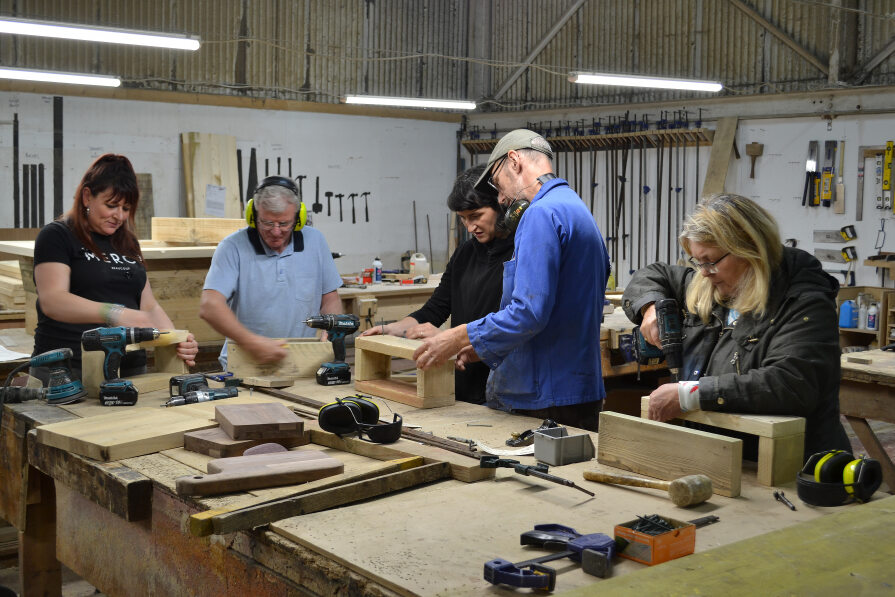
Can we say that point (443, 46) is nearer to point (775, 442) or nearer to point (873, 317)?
point (873, 317)

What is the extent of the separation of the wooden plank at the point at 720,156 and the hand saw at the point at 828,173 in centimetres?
96

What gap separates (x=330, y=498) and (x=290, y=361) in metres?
1.55

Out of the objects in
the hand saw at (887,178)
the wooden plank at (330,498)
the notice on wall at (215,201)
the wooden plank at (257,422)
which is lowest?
the wooden plank at (330,498)

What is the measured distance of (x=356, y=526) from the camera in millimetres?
1852

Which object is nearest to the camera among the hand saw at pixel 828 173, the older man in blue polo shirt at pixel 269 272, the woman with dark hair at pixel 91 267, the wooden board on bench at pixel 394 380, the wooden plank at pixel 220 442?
the wooden plank at pixel 220 442

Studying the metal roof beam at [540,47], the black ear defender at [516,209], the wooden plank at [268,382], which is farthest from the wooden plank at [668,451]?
the metal roof beam at [540,47]

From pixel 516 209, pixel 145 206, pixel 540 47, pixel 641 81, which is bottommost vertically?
pixel 516 209

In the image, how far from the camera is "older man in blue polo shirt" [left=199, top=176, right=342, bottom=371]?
369 cm

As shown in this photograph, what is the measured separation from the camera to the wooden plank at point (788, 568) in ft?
3.39

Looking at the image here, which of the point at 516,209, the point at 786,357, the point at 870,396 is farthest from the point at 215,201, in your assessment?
the point at 786,357

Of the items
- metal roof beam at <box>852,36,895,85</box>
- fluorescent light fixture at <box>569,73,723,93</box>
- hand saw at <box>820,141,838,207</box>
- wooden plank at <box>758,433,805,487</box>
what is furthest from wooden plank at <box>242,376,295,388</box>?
metal roof beam at <box>852,36,895,85</box>

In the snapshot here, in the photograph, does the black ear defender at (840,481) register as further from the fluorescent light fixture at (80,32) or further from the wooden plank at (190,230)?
the fluorescent light fixture at (80,32)

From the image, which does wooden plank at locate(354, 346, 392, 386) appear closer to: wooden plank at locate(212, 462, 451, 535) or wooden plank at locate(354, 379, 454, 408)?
wooden plank at locate(354, 379, 454, 408)

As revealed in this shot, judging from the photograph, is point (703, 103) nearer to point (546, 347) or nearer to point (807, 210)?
point (807, 210)
